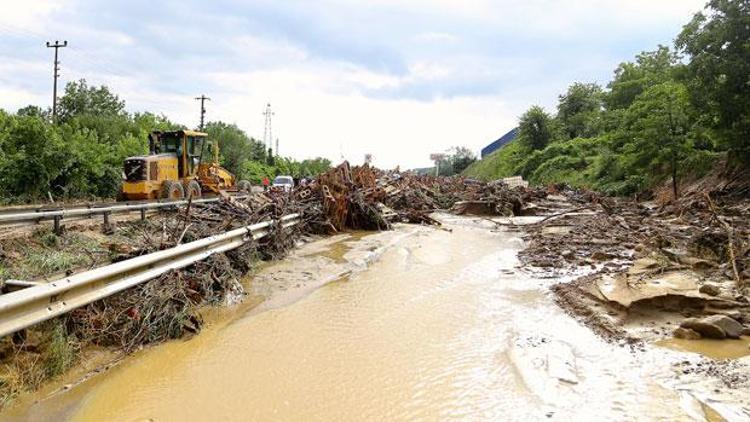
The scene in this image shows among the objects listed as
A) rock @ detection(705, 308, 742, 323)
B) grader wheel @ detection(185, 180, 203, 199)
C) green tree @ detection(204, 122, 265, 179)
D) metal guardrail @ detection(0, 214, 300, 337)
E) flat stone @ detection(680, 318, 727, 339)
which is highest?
green tree @ detection(204, 122, 265, 179)

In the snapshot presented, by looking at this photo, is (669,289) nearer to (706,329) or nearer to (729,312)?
(729,312)

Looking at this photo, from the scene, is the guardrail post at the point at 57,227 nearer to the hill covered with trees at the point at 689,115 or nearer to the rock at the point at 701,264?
the rock at the point at 701,264

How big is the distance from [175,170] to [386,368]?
17.0 m

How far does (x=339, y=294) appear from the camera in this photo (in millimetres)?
7738

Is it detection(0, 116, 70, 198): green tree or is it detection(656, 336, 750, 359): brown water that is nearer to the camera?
detection(656, 336, 750, 359): brown water

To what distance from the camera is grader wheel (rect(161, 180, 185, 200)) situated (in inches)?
723

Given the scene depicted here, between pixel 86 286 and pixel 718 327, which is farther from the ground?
pixel 86 286

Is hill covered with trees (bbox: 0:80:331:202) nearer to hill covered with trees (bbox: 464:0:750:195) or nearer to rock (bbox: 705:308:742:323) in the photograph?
rock (bbox: 705:308:742:323)

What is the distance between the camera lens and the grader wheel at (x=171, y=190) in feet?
60.3

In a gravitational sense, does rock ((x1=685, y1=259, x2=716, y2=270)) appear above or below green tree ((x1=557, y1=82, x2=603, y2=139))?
below

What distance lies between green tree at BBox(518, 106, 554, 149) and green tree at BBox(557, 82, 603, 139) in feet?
5.48

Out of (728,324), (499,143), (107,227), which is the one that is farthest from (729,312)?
(499,143)

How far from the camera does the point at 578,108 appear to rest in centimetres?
6106

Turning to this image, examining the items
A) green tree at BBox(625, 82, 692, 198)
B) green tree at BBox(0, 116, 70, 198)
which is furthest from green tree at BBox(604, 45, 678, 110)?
green tree at BBox(0, 116, 70, 198)
